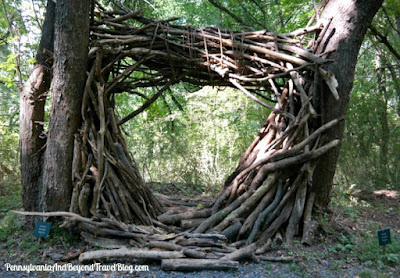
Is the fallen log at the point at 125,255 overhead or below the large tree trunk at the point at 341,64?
below

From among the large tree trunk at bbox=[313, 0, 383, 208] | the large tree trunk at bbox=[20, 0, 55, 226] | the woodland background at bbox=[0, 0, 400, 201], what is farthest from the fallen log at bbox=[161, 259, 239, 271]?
the woodland background at bbox=[0, 0, 400, 201]

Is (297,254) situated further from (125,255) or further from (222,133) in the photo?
(222,133)

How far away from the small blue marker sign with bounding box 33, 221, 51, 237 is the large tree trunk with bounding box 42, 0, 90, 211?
0.27 m

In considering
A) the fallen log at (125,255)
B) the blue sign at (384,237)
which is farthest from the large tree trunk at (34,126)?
the blue sign at (384,237)

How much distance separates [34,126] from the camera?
408cm

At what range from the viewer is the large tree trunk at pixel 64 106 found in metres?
3.70

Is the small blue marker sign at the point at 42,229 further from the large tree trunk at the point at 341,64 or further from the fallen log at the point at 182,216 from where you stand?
the large tree trunk at the point at 341,64

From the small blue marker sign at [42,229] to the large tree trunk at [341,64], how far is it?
3181mm

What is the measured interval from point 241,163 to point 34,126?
279 centimetres

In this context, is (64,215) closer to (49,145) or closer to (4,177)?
(49,145)

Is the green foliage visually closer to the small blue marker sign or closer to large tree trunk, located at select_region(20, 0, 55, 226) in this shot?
large tree trunk, located at select_region(20, 0, 55, 226)

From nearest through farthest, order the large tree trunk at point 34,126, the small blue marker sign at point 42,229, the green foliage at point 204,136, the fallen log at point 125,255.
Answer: the fallen log at point 125,255 → the small blue marker sign at point 42,229 → the large tree trunk at point 34,126 → the green foliage at point 204,136

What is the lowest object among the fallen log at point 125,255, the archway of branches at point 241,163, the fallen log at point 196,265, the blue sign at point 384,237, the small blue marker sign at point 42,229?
the fallen log at point 196,265

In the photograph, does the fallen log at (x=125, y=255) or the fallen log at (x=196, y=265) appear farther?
the fallen log at (x=125, y=255)
